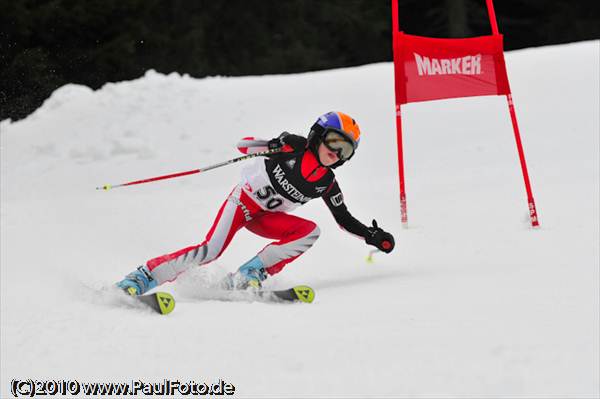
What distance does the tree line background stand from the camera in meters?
16.7

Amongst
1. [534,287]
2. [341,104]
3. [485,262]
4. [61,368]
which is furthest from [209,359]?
[341,104]

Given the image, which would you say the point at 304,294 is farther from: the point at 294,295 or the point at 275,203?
the point at 275,203

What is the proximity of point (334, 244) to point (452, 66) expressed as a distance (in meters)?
1.77

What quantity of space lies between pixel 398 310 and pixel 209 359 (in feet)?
3.98

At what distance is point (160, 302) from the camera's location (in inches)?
165

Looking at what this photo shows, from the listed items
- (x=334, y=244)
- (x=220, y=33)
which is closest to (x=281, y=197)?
(x=334, y=244)

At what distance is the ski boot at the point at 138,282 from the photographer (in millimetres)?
4531

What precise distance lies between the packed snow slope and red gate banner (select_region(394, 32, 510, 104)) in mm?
1135

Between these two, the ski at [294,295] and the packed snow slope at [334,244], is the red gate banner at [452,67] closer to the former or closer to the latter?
the packed snow slope at [334,244]

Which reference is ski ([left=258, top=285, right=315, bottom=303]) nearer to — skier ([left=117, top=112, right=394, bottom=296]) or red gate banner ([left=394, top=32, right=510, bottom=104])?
skier ([left=117, top=112, right=394, bottom=296])

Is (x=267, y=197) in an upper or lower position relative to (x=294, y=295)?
upper

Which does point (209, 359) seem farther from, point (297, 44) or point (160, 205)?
point (297, 44)

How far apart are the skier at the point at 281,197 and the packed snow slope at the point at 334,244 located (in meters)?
0.20

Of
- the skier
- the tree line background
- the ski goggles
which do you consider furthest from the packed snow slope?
the tree line background
